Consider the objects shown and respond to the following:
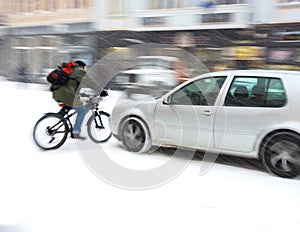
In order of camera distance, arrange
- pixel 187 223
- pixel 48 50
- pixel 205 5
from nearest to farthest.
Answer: pixel 187 223
pixel 205 5
pixel 48 50

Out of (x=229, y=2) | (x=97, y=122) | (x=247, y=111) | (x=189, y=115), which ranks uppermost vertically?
(x=229, y=2)

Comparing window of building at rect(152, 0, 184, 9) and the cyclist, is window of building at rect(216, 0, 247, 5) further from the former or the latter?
the cyclist

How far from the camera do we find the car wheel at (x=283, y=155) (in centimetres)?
458

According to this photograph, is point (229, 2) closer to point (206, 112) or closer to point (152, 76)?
point (152, 76)

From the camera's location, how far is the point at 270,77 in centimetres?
498

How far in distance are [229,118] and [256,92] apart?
532 millimetres

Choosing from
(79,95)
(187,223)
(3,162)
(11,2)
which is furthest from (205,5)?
(11,2)

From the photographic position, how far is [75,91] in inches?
227

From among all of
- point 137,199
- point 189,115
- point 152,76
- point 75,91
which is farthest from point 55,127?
point 152,76

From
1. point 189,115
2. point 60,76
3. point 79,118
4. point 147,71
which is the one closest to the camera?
point 189,115

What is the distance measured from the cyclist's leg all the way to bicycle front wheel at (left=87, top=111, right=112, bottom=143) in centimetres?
25

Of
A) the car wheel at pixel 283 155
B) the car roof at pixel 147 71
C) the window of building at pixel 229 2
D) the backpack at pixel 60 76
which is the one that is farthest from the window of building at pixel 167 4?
the car wheel at pixel 283 155

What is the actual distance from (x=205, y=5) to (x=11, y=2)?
1436 cm

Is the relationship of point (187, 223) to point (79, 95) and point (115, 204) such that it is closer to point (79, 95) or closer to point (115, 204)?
point (115, 204)
